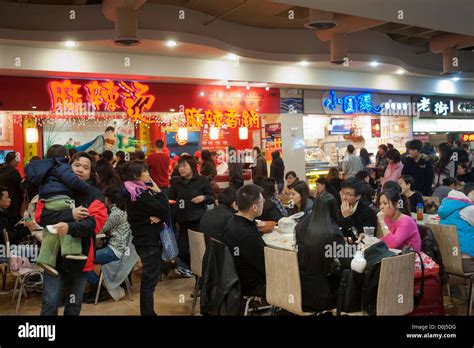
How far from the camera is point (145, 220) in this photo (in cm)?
433

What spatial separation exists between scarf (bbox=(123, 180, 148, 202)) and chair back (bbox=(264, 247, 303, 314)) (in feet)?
4.13

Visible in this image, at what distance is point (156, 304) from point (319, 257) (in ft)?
8.48

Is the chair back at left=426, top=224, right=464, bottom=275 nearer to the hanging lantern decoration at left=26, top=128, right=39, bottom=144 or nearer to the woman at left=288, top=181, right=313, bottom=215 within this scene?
the woman at left=288, top=181, right=313, bottom=215

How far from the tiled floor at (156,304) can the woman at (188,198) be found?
1.40 feet

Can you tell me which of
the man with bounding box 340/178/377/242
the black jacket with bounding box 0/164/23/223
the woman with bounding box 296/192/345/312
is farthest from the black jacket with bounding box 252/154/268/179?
the woman with bounding box 296/192/345/312

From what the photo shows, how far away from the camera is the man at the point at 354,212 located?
4707 millimetres

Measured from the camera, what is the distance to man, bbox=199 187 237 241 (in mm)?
4551

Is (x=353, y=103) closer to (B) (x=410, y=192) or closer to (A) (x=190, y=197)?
(B) (x=410, y=192)

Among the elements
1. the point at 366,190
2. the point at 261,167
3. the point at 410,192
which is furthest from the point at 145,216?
the point at 261,167

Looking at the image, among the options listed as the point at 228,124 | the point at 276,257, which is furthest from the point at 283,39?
the point at 276,257

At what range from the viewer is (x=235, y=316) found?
3709mm

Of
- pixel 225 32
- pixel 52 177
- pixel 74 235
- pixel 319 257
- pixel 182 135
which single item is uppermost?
pixel 225 32

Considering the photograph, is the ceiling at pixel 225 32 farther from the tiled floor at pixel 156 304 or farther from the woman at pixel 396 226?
the tiled floor at pixel 156 304

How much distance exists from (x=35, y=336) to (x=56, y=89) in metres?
6.88
